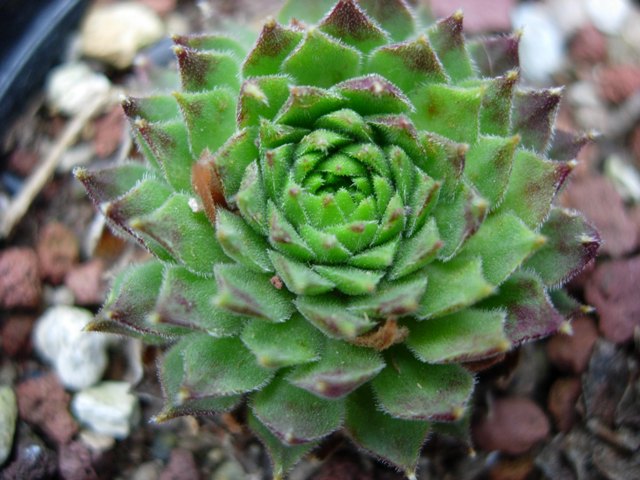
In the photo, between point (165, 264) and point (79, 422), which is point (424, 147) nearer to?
point (165, 264)

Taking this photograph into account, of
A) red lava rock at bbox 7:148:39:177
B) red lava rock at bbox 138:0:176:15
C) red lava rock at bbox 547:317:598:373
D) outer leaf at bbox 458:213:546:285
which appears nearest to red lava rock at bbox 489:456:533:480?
red lava rock at bbox 547:317:598:373

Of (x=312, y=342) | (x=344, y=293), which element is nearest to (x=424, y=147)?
(x=344, y=293)

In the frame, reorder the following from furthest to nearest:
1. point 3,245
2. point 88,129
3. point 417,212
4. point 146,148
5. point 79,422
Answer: point 88,129 → point 3,245 → point 79,422 → point 146,148 → point 417,212

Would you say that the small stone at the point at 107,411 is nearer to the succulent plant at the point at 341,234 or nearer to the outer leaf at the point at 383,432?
the succulent plant at the point at 341,234

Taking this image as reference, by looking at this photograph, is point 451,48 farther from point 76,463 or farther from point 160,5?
point 76,463

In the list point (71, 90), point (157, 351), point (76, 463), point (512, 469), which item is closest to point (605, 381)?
point (512, 469)


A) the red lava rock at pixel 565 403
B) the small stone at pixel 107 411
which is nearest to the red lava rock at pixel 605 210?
the red lava rock at pixel 565 403

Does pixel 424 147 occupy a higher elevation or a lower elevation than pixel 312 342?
higher
